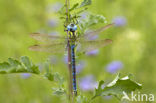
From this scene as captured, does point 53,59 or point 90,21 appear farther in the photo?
point 53,59

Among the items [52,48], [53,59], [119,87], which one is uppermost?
[53,59]

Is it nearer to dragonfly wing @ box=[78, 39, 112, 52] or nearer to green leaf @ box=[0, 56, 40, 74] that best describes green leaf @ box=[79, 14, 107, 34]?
dragonfly wing @ box=[78, 39, 112, 52]

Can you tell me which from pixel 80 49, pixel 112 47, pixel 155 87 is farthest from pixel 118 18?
pixel 80 49

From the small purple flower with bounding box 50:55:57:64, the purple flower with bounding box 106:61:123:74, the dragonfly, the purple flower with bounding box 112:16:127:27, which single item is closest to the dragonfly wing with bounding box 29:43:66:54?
the dragonfly

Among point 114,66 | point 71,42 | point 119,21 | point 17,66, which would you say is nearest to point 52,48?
point 71,42

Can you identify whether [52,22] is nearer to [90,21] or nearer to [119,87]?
[90,21]

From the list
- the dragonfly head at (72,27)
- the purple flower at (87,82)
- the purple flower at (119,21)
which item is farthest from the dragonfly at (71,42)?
the purple flower at (119,21)

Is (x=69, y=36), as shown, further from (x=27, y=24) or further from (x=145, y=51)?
(x=27, y=24)
